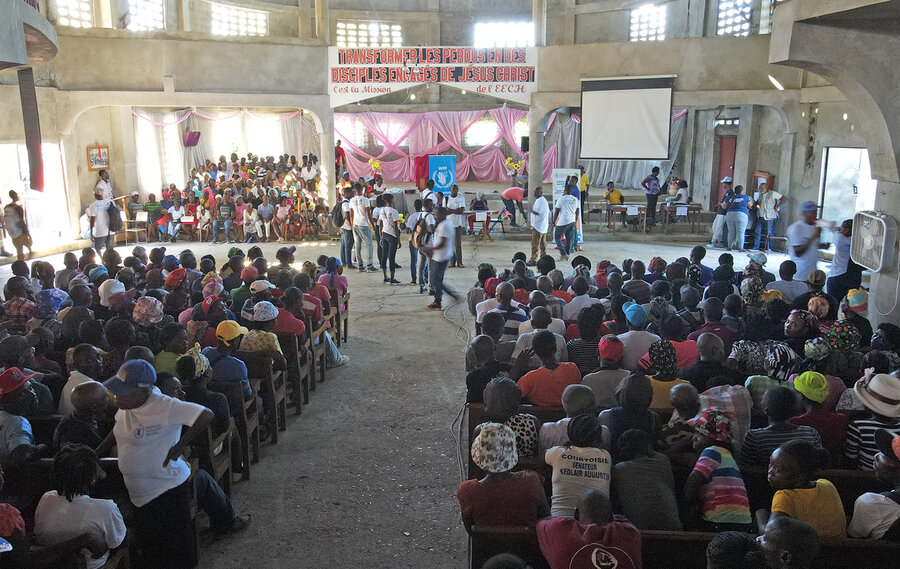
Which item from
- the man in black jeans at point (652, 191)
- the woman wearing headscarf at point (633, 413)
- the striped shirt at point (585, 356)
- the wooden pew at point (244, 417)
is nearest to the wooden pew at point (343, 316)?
the wooden pew at point (244, 417)

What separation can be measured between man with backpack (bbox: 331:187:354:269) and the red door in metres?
12.5

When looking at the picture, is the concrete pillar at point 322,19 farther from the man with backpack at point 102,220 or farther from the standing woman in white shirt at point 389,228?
the standing woman in white shirt at point 389,228

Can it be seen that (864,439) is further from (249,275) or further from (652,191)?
(652,191)

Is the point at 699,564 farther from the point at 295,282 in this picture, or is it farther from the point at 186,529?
the point at 295,282

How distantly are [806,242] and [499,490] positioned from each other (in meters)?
7.73

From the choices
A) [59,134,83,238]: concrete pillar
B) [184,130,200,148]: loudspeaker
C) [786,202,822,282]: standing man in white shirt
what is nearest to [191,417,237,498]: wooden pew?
[786,202,822,282]: standing man in white shirt

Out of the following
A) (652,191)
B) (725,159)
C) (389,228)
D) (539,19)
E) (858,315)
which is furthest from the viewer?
(725,159)

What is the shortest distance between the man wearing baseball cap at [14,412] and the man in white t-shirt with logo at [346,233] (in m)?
9.21

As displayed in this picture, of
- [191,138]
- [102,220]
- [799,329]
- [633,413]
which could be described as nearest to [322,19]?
[102,220]

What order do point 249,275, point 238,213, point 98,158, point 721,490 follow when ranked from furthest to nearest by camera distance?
point 98,158, point 238,213, point 249,275, point 721,490

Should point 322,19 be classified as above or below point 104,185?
above

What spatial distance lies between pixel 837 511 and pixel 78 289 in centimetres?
679

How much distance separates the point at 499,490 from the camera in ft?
12.3

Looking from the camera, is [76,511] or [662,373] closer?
[76,511]
